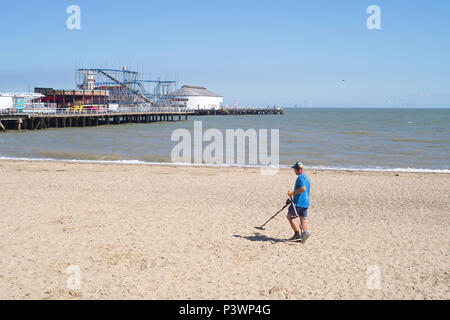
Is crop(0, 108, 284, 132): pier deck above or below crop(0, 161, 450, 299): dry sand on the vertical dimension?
above

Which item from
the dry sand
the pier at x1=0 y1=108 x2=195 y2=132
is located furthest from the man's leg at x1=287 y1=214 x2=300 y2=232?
the pier at x1=0 y1=108 x2=195 y2=132

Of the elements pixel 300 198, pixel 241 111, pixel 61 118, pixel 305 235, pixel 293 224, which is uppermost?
pixel 241 111

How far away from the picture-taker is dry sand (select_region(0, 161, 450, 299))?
560 cm

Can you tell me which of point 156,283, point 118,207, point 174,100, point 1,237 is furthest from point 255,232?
point 174,100

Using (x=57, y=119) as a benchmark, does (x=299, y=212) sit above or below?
below

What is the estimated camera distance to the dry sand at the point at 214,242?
5.60 m

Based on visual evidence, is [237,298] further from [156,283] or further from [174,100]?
[174,100]

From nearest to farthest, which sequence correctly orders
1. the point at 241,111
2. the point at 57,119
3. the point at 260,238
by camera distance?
1. the point at 260,238
2. the point at 57,119
3. the point at 241,111

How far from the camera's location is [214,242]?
7441mm

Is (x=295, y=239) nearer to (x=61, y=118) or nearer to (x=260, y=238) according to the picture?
(x=260, y=238)

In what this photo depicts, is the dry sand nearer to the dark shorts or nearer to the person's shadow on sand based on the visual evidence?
the person's shadow on sand

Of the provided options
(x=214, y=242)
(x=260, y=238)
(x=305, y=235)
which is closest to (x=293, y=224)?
(x=305, y=235)

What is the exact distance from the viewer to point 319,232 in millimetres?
8266

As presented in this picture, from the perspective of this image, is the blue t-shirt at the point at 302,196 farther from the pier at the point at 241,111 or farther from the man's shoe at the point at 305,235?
the pier at the point at 241,111
